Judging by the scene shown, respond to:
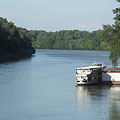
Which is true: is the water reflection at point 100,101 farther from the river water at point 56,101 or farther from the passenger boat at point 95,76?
the passenger boat at point 95,76

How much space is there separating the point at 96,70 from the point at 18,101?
1575cm

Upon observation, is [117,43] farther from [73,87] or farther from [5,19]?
[5,19]

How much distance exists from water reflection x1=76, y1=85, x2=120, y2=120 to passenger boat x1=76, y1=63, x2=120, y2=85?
57.7 inches

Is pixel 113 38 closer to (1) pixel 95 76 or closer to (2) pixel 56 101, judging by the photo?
(1) pixel 95 76

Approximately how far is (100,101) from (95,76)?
13018 millimetres

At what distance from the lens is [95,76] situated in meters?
54.1

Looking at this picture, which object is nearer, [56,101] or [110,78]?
[56,101]

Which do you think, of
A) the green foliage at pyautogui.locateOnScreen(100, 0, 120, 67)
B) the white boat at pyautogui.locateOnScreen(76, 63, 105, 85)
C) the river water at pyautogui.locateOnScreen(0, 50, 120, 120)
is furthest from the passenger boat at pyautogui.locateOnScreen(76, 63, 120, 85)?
the green foliage at pyautogui.locateOnScreen(100, 0, 120, 67)

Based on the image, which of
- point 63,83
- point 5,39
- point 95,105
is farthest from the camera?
point 5,39

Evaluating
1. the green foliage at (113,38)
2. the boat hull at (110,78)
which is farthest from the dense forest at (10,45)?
the boat hull at (110,78)

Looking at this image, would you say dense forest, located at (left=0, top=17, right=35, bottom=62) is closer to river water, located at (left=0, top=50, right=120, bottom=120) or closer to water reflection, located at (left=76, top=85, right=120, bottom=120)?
river water, located at (left=0, top=50, right=120, bottom=120)

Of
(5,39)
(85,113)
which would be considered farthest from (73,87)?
(5,39)

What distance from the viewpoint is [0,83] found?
180 ft

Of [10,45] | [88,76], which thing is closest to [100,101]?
[88,76]
